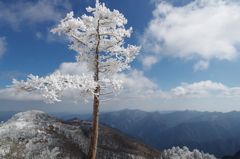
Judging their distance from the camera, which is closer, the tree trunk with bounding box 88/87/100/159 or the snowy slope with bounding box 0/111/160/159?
the tree trunk with bounding box 88/87/100/159

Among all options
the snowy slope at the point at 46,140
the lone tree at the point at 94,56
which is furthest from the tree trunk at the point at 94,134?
the snowy slope at the point at 46,140

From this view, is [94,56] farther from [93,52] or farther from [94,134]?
[94,134]

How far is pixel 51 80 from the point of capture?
5.81 metres

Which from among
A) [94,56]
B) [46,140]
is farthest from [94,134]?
[46,140]

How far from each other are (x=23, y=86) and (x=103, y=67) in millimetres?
4996

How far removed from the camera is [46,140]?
5475 cm

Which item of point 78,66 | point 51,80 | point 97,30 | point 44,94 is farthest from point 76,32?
point 44,94

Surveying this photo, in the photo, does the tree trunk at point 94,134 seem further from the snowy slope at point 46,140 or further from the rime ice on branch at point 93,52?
the snowy slope at point 46,140

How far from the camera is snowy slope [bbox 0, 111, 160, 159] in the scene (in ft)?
100

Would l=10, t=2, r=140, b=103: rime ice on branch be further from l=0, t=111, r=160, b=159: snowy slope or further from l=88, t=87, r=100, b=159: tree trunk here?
l=0, t=111, r=160, b=159: snowy slope

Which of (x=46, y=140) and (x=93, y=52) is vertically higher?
(x=93, y=52)

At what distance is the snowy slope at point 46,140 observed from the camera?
100ft

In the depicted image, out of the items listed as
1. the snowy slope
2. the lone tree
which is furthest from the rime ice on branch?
the snowy slope

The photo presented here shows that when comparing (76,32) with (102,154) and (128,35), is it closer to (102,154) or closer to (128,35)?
(128,35)
